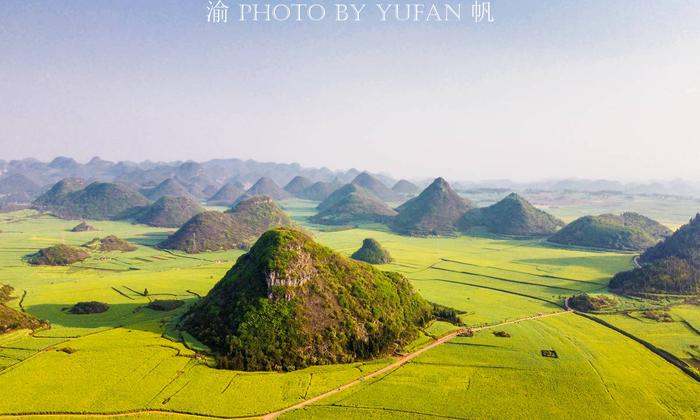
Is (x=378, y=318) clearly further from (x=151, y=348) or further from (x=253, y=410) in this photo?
(x=151, y=348)

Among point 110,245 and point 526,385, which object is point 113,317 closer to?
point 526,385

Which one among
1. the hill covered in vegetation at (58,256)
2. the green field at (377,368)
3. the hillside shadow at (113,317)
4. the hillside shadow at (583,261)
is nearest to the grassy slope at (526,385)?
the green field at (377,368)

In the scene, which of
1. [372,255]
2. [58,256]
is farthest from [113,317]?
[372,255]

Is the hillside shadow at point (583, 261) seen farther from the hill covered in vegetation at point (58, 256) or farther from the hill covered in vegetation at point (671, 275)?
the hill covered in vegetation at point (58, 256)

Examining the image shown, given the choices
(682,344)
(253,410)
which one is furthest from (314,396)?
(682,344)

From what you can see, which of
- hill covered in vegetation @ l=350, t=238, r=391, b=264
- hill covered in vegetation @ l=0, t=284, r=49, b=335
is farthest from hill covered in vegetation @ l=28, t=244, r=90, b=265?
hill covered in vegetation @ l=350, t=238, r=391, b=264

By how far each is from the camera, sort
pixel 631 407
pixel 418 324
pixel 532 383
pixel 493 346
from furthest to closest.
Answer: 1. pixel 418 324
2. pixel 493 346
3. pixel 532 383
4. pixel 631 407

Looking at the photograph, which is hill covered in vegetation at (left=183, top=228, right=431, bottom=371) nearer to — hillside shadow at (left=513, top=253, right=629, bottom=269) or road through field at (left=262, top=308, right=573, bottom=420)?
road through field at (left=262, top=308, right=573, bottom=420)
